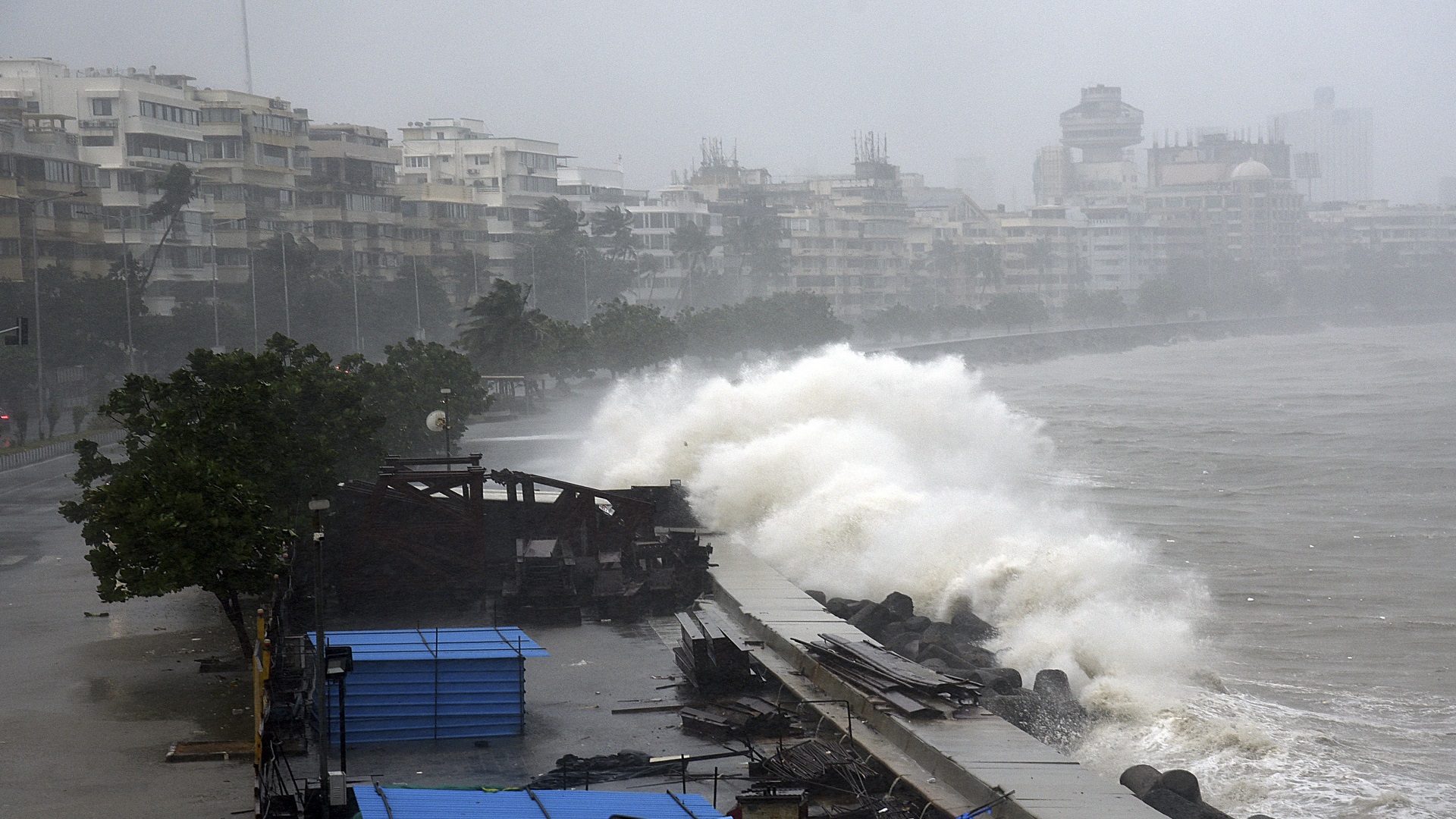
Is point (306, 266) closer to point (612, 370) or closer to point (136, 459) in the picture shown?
point (612, 370)

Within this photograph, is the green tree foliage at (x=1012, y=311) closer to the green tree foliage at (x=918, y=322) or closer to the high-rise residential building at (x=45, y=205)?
the green tree foliage at (x=918, y=322)

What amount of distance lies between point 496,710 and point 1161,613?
505 inches

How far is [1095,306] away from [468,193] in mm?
79185

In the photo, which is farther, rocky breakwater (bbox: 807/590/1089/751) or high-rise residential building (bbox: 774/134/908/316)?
high-rise residential building (bbox: 774/134/908/316)

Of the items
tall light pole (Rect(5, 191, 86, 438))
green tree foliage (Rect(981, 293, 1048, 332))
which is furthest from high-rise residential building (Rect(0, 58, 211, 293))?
green tree foliage (Rect(981, 293, 1048, 332))

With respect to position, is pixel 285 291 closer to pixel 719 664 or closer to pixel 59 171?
pixel 59 171

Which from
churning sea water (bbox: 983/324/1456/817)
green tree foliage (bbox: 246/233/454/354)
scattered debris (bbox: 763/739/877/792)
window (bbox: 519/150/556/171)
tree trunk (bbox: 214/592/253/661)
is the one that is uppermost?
window (bbox: 519/150/556/171)

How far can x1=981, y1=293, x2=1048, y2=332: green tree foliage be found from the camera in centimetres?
15238

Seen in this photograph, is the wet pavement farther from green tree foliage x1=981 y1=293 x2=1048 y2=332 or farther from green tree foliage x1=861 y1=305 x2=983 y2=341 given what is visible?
green tree foliage x1=981 y1=293 x2=1048 y2=332

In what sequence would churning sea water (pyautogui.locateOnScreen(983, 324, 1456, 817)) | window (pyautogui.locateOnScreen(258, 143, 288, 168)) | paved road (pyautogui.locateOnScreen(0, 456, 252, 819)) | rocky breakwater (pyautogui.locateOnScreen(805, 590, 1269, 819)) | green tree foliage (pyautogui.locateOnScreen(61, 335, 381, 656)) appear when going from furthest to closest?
window (pyautogui.locateOnScreen(258, 143, 288, 168)) < green tree foliage (pyautogui.locateOnScreen(61, 335, 381, 656)) < churning sea water (pyautogui.locateOnScreen(983, 324, 1456, 817)) < paved road (pyautogui.locateOnScreen(0, 456, 252, 819)) < rocky breakwater (pyautogui.locateOnScreen(805, 590, 1269, 819))

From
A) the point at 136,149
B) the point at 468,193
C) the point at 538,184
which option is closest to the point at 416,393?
the point at 136,149

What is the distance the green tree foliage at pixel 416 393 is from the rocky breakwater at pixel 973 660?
41.2 ft

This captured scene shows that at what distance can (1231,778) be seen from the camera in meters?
14.9

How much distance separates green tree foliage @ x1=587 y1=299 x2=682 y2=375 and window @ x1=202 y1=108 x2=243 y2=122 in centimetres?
2695
